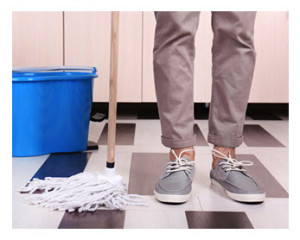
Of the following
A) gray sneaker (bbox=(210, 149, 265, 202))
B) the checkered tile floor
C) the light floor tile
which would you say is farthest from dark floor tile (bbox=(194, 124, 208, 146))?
the light floor tile

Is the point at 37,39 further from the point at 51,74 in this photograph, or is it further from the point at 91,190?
the point at 91,190

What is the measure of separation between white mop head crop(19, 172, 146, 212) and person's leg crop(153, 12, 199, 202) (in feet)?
0.33

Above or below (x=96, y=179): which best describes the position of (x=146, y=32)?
above

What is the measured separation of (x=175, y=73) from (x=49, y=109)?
0.60 meters

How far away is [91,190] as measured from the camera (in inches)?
44.4

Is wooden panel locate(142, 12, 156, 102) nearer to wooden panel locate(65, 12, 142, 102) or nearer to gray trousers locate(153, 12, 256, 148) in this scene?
wooden panel locate(65, 12, 142, 102)

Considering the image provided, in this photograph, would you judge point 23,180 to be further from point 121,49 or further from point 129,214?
point 121,49

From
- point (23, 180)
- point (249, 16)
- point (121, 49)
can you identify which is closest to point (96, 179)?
point (23, 180)

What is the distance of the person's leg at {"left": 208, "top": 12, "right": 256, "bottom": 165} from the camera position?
3.79 feet

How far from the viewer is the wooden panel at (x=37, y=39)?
2234 mm

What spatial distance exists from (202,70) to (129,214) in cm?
141
